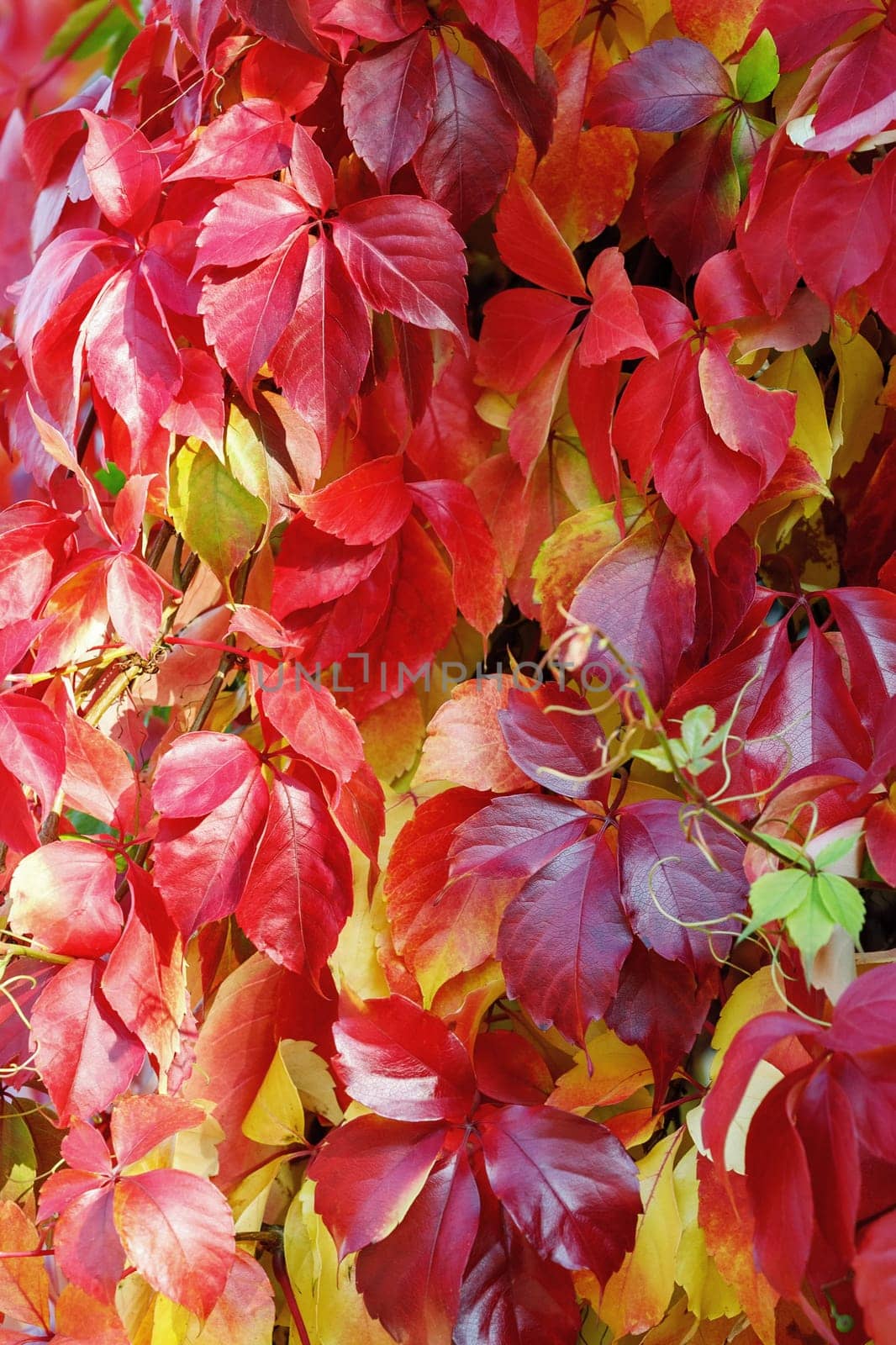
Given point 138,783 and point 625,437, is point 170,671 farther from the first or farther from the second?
point 625,437

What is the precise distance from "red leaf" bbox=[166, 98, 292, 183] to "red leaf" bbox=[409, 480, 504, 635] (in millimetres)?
166

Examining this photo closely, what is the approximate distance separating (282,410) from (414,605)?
116 mm

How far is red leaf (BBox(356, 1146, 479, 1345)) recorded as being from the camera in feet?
1.39

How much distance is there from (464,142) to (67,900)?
390mm

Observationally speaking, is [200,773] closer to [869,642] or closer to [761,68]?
[869,642]

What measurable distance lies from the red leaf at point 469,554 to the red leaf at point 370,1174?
0.23m

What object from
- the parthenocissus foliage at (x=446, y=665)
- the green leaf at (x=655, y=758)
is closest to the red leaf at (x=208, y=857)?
the parthenocissus foliage at (x=446, y=665)

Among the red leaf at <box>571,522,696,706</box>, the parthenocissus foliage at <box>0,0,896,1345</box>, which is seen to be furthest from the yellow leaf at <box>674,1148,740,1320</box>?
the red leaf at <box>571,522,696,706</box>

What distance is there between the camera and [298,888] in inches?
18.7

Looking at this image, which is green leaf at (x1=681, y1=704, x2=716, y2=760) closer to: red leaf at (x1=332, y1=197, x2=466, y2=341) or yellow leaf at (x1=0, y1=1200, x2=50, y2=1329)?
red leaf at (x1=332, y1=197, x2=466, y2=341)

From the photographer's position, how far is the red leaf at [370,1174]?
427 millimetres

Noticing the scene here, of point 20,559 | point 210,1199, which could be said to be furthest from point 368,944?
point 20,559

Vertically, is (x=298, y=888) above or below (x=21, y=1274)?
above

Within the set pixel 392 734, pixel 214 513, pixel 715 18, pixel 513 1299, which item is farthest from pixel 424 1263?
pixel 715 18
